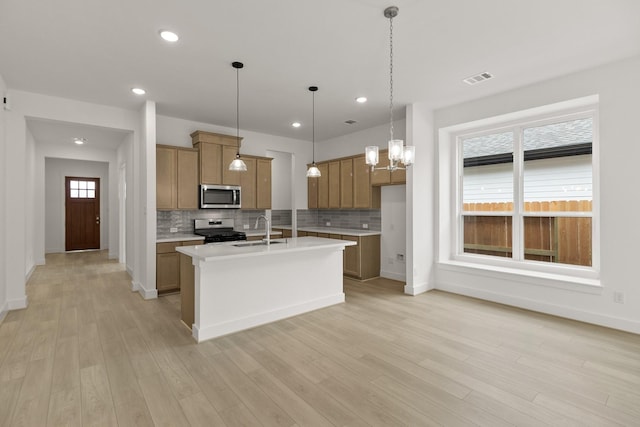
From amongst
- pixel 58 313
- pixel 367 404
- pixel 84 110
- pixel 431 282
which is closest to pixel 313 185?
pixel 431 282

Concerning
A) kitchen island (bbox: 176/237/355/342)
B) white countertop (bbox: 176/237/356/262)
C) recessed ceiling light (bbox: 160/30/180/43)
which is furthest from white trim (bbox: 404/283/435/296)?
recessed ceiling light (bbox: 160/30/180/43)

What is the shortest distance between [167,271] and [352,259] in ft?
10.3

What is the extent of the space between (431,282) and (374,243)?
1284 millimetres

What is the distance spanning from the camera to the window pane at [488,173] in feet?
15.1

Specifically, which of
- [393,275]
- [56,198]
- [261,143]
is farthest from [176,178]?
[56,198]

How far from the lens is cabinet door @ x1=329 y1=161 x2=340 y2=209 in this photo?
6.47 metres

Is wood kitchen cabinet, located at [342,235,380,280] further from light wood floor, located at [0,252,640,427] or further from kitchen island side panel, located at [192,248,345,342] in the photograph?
light wood floor, located at [0,252,640,427]

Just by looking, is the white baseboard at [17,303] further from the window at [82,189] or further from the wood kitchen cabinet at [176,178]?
the window at [82,189]

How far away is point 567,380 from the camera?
7.93 feet

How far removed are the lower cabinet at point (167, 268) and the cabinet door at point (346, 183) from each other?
122 inches

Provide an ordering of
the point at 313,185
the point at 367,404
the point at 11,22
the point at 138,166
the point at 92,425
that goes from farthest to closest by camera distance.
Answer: the point at 313,185 < the point at 138,166 < the point at 11,22 < the point at 367,404 < the point at 92,425

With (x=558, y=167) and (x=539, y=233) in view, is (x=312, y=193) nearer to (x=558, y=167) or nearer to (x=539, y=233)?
(x=539, y=233)

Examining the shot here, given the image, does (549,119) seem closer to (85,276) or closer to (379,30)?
(379,30)

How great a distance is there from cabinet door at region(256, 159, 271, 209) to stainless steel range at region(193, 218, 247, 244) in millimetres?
697
